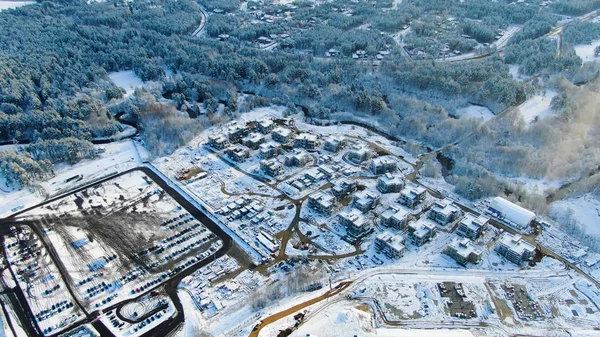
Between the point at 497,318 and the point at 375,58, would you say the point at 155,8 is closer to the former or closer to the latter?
the point at 375,58

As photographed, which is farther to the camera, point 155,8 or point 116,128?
point 155,8

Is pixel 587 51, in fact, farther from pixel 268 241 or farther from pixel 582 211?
pixel 268 241

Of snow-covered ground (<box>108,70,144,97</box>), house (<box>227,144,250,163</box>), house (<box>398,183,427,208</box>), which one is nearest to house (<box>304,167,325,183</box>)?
house (<box>227,144,250,163</box>)

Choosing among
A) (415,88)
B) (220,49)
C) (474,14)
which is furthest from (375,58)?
(474,14)

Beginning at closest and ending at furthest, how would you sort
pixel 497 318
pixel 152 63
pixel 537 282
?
pixel 497 318 → pixel 537 282 → pixel 152 63

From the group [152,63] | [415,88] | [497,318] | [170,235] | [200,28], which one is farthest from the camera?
[200,28]

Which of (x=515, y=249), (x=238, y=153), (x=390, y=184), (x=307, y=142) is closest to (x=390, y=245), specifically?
(x=390, y=184)

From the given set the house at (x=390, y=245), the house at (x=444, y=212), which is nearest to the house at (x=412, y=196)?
the house at (x=444, y=212)

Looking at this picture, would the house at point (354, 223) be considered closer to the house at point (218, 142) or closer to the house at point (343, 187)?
the house at point (343, 187)
